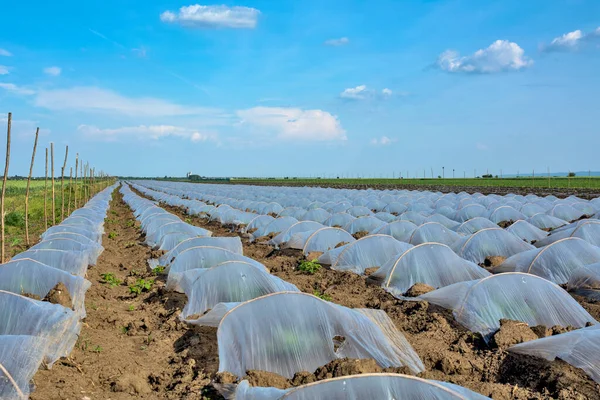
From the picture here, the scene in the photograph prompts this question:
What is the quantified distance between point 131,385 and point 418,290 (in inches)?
192

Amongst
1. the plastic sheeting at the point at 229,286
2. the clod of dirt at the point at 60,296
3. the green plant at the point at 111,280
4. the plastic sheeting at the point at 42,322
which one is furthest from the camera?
the green plant at the point at 111,280

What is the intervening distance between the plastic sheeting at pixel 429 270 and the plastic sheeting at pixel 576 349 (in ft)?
10.4

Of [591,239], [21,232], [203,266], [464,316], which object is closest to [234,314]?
[464,316]

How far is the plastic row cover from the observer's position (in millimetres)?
3364

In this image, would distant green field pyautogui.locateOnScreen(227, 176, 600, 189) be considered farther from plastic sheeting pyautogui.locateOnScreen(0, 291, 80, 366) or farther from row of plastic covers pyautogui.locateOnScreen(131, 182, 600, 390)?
plastic sheeting pyautogui.locateOnScreen(0, 291, 80, 366)

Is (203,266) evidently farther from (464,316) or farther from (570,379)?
(570,379)

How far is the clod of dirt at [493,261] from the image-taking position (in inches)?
410

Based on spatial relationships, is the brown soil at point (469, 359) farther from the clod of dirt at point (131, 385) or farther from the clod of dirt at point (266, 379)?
the clod of dirt at point (131, 385)

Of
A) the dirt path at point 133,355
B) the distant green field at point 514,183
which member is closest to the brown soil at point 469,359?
the dirt path at point 133,355

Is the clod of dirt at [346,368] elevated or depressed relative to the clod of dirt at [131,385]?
elevated

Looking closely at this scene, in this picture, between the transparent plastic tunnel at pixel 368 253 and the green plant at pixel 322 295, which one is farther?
the transparent plastic tunnel at pixel 368 253

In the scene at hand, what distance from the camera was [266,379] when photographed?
4.70 m

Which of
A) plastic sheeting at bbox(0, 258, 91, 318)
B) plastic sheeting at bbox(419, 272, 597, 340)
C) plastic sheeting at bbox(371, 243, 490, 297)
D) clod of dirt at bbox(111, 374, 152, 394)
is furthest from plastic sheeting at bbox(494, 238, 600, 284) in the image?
plastic sheeting at bbox(0, 258, 91, 318)

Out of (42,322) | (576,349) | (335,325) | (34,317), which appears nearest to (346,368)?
(335,325)
